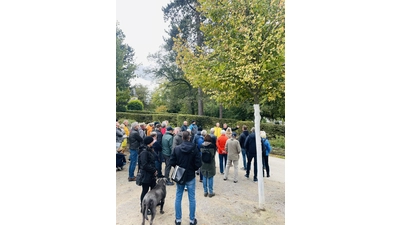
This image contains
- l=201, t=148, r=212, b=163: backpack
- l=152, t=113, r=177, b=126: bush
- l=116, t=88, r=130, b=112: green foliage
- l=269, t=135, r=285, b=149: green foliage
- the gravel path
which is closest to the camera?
the gravel path

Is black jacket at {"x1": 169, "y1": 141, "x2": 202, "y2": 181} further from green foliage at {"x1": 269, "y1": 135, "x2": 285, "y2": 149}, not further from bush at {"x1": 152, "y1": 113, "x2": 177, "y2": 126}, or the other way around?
bush at {"x1": 152, "y1": 113, "x2": 177, "y2": 126}

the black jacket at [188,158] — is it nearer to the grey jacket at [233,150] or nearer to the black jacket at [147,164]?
the black jacket at [147,164]

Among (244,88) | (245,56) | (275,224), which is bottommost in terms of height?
(275,224)

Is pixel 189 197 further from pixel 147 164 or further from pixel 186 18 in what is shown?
pixel 186 18

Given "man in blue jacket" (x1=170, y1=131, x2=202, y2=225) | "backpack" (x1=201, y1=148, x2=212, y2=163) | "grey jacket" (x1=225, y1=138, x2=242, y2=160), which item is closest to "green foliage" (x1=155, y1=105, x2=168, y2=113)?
"grey jacket" (x1=225, y1=138, x2=242, y2=160)

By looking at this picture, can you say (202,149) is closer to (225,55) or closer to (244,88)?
(244,88)

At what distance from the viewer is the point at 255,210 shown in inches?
132

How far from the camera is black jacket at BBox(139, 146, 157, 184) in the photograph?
3.10 m

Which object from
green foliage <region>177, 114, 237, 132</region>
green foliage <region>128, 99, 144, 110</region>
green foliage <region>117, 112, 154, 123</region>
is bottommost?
green foliage <region>177, 114, 237, 132</region>

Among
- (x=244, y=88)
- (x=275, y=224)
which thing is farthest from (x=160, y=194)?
(x=244, y=88)

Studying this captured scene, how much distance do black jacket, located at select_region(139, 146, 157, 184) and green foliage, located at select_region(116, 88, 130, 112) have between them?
5.85 ft

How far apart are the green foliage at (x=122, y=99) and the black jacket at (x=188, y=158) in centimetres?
220
